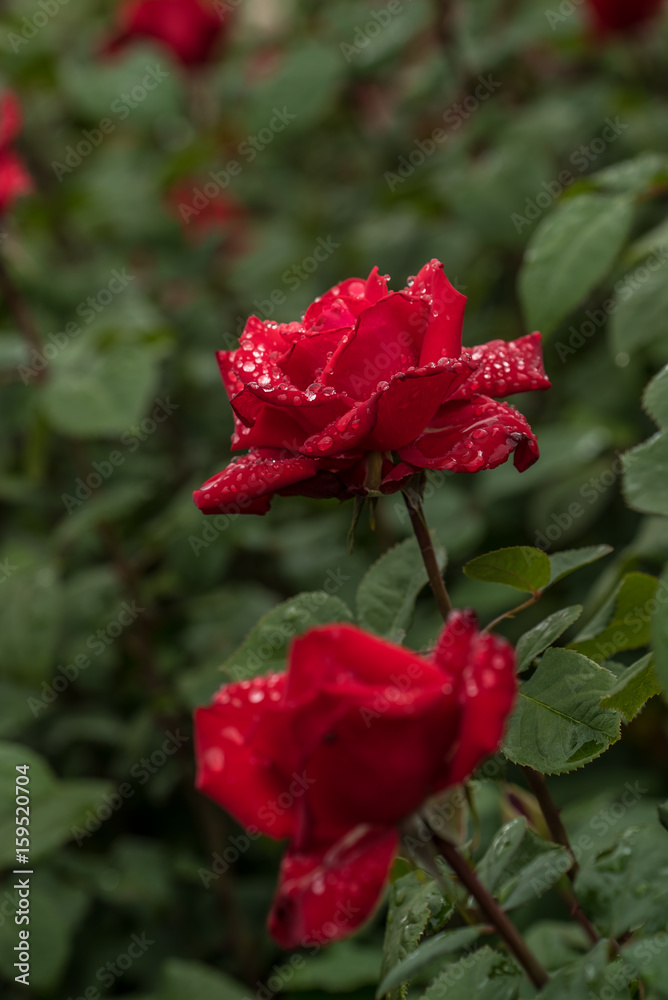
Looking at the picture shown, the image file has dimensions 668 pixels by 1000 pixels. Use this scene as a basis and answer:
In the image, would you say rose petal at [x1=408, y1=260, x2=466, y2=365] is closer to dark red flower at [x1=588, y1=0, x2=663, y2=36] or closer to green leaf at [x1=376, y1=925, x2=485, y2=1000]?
green leaf at [x1=376, y1=925, x2=485, y2=1000]

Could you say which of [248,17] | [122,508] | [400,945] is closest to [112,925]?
[122,508]

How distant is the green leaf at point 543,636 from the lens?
1.70 ft

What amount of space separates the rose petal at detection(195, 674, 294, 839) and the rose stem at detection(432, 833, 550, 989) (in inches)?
3.5

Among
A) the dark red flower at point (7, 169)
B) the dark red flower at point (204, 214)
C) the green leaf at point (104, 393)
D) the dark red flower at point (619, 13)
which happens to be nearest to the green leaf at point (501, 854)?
the green leaf at point (104, 393)

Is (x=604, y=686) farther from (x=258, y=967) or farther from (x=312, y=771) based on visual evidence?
(x=258, y=967)

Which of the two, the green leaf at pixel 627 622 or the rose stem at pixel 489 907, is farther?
the green leaf at pixel 627 622

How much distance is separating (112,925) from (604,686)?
0.99 m

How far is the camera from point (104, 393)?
1.20m

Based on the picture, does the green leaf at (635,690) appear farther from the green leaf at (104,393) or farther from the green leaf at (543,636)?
the green leaf at (104,393)

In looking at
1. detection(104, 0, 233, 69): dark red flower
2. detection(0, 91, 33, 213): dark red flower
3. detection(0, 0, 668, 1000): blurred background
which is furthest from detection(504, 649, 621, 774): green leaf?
detection(104, 0, 233, 69): dark red flower

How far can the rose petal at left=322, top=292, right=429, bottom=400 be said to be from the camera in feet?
1.63

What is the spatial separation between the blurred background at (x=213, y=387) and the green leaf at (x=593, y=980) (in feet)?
1.38

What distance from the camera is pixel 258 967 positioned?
1.19 m

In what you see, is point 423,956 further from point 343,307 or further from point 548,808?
point 343,307
